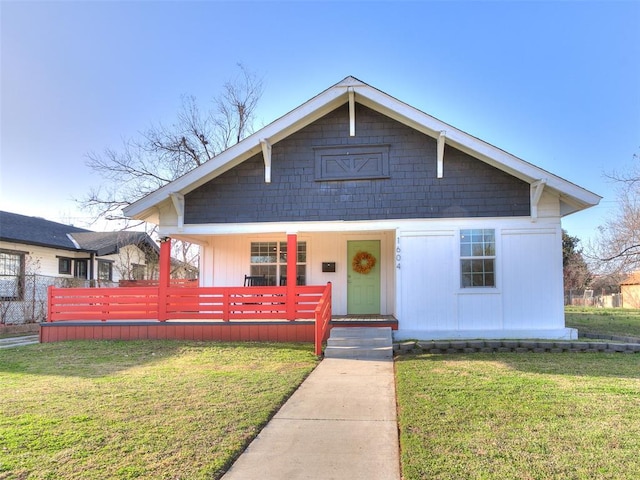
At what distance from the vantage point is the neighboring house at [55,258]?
15.8 m

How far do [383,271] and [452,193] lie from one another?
3207 mm

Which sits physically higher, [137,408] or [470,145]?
[470,145]

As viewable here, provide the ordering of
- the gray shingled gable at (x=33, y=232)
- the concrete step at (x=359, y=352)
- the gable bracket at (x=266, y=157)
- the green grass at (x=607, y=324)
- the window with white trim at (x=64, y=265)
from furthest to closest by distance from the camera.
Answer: the window with white trim at (x=64, y=265), the gray shingled gable at (x=33, y=232), the green grass at (x=607, y=324), the gable bracket at (x=266, y=157), the concrete step at (x=359, y=352)

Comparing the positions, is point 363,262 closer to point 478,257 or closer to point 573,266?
point 478,257

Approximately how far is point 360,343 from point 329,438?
498cm

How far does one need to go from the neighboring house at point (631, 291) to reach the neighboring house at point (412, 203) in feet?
77.8

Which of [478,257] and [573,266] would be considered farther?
[573,266]

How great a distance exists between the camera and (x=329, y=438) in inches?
165

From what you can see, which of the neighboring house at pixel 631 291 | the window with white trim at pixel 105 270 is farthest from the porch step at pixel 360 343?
the neighboring house at pixel 631 291

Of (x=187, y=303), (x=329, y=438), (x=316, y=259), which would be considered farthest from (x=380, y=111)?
(x=329, y=438)

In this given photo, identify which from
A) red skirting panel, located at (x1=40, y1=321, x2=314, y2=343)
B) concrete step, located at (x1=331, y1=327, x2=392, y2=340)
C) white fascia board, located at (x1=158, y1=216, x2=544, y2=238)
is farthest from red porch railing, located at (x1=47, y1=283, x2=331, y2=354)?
white fascia board, located at (x1=158, y1=216, x2=544, y2=238)

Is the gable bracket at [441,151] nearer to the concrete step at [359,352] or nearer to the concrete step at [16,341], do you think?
the concrete step at [359,352]

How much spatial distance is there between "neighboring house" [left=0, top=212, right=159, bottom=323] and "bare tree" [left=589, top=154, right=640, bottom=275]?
25.2m

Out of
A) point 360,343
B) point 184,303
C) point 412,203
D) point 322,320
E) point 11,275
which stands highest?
point 412,203
